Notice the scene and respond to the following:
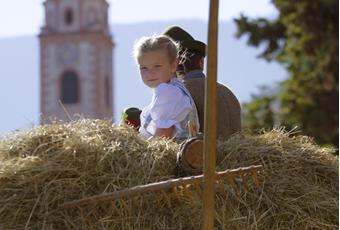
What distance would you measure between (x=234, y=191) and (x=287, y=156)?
0.90 ft

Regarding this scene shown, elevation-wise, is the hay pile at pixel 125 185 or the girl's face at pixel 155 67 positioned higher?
the girl's face at pixel 155 67

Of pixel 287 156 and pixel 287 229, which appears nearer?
pixel 287 229

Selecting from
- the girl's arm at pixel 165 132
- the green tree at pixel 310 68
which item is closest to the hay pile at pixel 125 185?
the girl's arm at pixel 165 132

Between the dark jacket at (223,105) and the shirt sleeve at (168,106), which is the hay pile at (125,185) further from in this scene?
the dark jacket at (223,105)

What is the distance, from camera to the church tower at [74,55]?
45.1 meters

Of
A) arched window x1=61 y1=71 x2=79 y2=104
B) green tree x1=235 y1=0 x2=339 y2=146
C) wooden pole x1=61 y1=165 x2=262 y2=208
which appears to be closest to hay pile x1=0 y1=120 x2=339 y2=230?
wooden pole x1=61 y1=165 x2=262 y2=208

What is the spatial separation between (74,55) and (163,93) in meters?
43.3

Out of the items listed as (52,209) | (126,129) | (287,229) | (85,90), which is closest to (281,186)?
(287,229)

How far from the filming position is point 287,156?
2.56m

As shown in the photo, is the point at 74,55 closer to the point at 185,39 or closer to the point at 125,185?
the point at 185,39

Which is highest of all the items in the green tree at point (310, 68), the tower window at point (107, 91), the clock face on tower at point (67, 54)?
the green tree at point (310, 68)

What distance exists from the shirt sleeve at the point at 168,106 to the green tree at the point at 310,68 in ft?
40.5

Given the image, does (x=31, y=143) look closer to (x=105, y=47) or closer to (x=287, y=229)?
(x=287, y=229)

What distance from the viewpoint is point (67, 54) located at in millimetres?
46000
